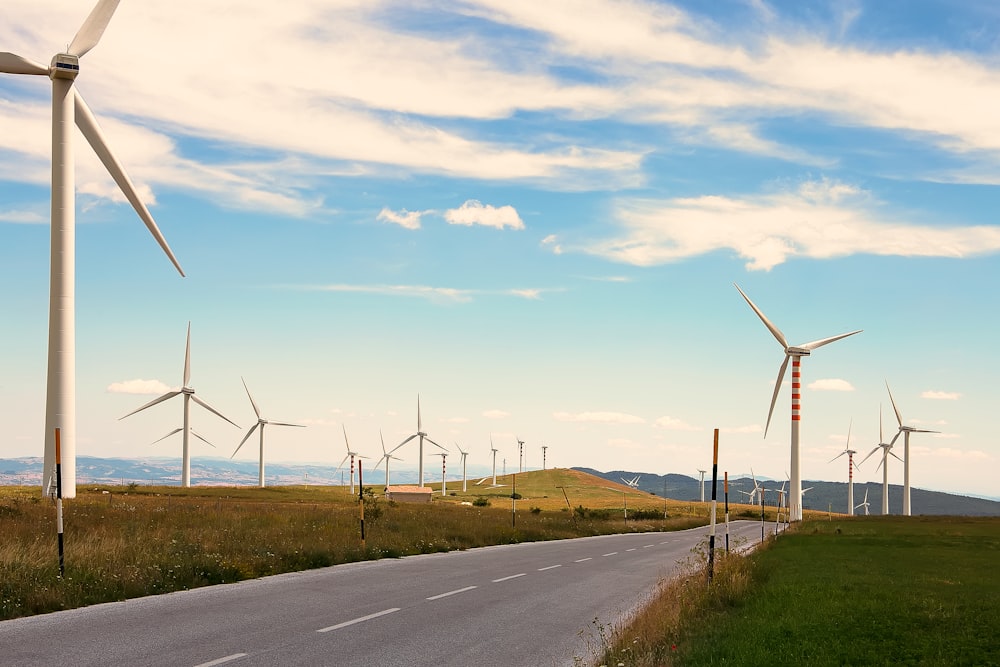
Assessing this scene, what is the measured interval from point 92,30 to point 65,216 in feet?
31.7

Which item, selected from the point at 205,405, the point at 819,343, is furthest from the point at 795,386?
the point at 205,405

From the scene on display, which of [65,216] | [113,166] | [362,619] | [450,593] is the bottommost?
[450,593]

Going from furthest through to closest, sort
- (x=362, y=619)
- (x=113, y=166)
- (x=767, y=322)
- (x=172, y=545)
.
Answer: (x=767, y=322)
(x=113, y=166)
(x=172, y=545)
(x=362, y=619)

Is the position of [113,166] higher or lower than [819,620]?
higher

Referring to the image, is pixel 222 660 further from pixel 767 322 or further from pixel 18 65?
pixel 767 322

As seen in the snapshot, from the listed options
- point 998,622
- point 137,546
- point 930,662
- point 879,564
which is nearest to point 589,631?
point 930,662

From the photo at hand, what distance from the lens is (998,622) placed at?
14.6m

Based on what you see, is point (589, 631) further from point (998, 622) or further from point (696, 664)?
point (998, 622)

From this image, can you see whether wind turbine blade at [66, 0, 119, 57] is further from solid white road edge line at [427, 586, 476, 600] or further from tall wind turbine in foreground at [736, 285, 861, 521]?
tall wind turbine in foreground at [736, 285, 861, 521]

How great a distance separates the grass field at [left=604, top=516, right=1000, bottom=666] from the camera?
11.5 m

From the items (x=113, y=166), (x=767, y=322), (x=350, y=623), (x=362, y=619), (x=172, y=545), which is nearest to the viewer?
(x=350, y=623)

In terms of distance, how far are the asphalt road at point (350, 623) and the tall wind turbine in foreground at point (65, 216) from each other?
17.6 meters

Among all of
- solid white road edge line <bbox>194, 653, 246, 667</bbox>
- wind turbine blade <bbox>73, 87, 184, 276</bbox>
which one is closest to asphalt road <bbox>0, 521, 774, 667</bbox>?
solid white road edge line <bbox>194, 653, 246, 667</bbox>

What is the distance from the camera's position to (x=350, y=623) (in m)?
14.1
